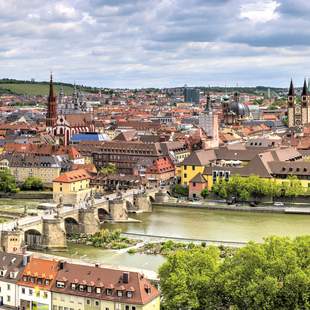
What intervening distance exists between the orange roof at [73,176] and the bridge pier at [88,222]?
35.3 feet

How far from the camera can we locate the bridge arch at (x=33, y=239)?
44906mm

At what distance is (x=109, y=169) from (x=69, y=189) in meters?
10.9

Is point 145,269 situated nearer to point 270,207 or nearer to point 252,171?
point 270,207

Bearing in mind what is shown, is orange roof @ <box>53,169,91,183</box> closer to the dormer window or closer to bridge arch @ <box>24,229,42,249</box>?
bridge arch @ <box>24,229,42,249</box>

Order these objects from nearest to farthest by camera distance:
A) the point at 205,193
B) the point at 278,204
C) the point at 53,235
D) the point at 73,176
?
the point at 53,235
the point at 278,204
the point at 73,176
the point at 205,193

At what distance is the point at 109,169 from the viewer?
71312 millimetres

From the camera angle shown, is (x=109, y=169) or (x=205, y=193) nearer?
(x=205, y=193)

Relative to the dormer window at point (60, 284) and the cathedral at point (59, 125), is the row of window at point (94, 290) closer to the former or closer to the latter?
the dormer window at point (60, 284)

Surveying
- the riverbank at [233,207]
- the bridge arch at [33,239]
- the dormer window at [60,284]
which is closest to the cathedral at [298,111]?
the riverbank at [233,207]

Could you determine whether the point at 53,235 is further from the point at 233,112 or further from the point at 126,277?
the point at 233,112

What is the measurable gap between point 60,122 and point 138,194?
107 ft

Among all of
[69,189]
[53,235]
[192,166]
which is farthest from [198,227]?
[192,166]

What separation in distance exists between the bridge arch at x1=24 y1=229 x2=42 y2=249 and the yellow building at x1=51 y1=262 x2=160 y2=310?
1549 cm

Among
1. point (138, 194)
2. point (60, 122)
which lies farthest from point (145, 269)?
point (60, 122)
